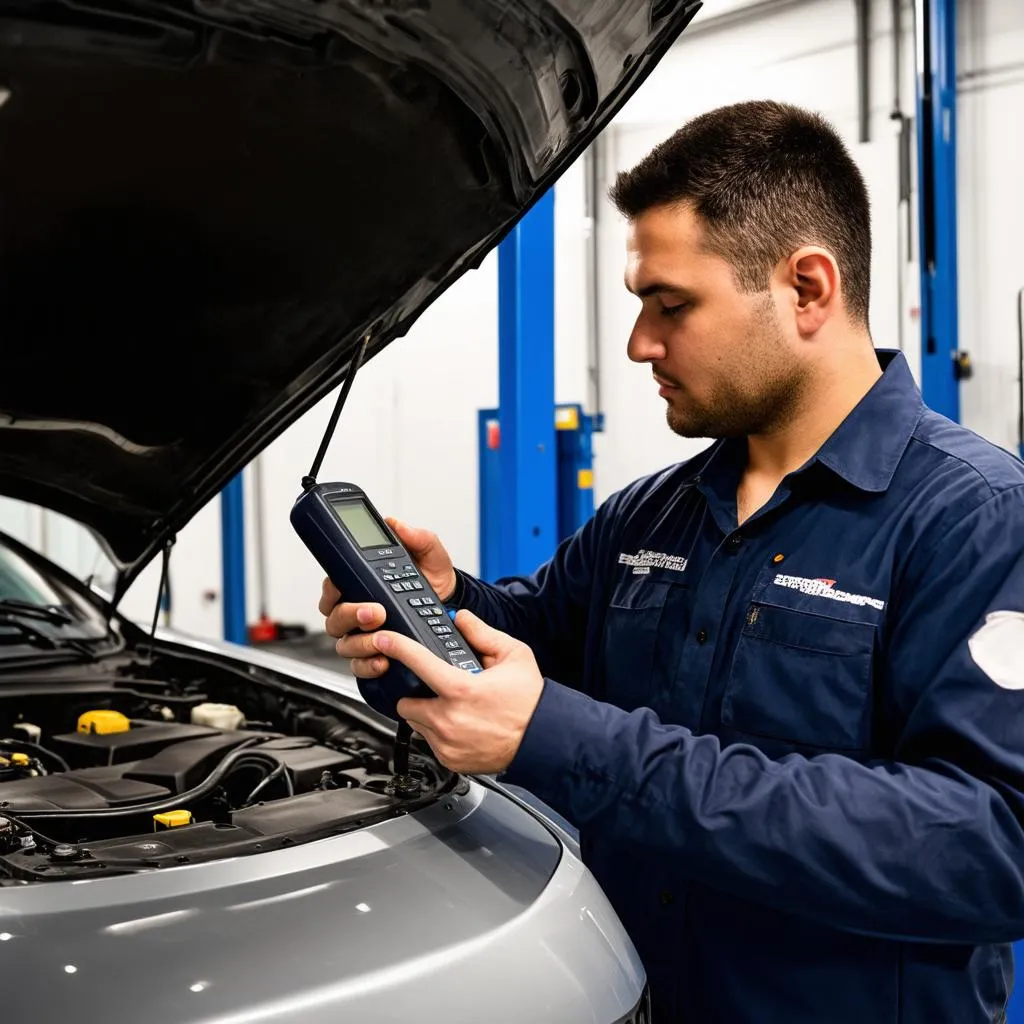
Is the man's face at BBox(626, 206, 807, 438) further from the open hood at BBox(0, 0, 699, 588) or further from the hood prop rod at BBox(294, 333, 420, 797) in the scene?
the hood prop rod at BBox(294, 333, 420, 797)

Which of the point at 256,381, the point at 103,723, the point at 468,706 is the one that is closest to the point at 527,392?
the point at 256,381

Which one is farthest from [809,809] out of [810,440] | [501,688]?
[810,440]

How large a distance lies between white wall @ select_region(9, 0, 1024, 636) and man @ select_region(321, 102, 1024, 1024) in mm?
3889

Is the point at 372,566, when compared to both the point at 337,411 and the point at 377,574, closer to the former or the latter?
the point at 377,574

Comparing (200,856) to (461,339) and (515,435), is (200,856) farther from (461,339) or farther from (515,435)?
(461,339)

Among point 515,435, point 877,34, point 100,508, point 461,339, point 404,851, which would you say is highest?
point 877,34

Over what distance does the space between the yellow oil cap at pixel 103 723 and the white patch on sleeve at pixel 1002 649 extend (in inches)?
55.2

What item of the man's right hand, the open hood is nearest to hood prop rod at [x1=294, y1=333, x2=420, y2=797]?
the open hood

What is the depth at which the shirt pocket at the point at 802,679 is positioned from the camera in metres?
1.17

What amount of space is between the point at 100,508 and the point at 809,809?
1544mm

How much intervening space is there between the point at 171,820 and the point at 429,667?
59 centimetres

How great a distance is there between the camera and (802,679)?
1.20m

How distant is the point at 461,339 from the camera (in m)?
6.93

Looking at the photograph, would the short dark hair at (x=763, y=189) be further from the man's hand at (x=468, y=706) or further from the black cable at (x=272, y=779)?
the black cable at (x=272, y=779)
